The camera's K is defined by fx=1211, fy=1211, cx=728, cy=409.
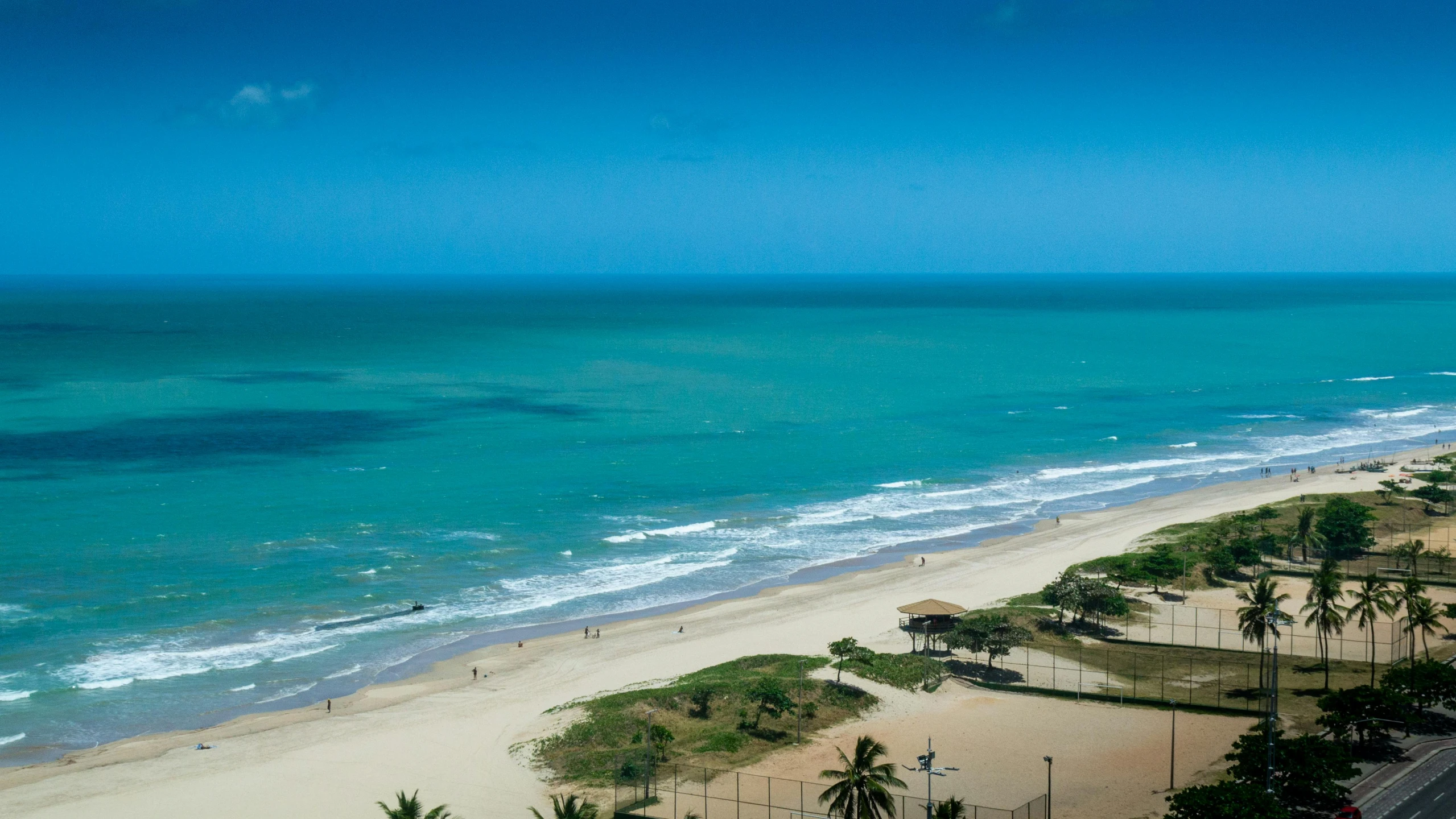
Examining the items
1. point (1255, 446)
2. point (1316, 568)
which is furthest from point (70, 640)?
point (1255, 446)

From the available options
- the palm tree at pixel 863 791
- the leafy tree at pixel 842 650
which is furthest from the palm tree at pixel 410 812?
the leafy tree at pixel 842 650

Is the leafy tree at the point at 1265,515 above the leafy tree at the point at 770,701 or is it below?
above

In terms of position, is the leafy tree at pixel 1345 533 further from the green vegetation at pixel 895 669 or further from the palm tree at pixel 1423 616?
the green vegetation at pixel 895 669

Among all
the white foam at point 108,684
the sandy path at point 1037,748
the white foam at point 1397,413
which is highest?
the white foam at point 1397,413

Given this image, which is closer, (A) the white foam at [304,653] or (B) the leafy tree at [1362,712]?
(B) the leafy tree at [1362,712]

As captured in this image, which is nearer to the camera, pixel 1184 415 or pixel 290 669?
pixel 290 669

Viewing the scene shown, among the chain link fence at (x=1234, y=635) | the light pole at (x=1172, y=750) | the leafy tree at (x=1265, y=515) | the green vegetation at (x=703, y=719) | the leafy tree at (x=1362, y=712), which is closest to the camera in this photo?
the light pole at (x=1172, y=750)

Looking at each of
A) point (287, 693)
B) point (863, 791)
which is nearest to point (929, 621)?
point (863, 791)

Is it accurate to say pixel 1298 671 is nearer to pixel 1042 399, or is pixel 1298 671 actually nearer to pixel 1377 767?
pixel 1377 767
